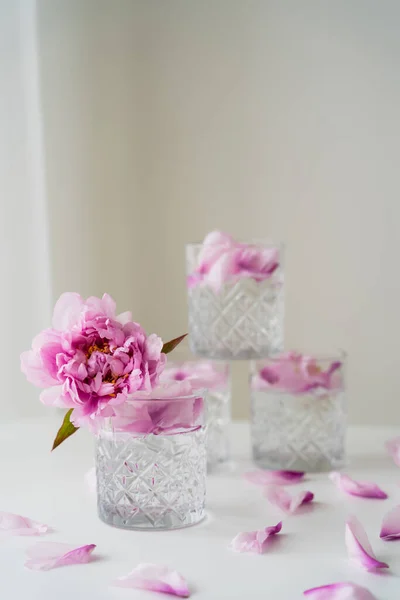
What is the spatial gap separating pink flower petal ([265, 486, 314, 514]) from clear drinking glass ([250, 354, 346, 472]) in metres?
0.16

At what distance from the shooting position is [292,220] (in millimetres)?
1972

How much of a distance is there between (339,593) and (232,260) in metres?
0.58

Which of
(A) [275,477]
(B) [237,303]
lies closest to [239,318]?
(B) [237,303]

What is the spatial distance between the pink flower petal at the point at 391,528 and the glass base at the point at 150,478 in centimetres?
23

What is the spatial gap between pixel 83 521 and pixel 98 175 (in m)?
1.07

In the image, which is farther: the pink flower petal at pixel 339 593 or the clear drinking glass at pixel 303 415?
the clear drinking glass at pixel 303 415

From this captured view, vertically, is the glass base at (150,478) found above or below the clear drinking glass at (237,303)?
below

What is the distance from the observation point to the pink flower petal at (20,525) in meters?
1.07

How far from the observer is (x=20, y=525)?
3.58 feet

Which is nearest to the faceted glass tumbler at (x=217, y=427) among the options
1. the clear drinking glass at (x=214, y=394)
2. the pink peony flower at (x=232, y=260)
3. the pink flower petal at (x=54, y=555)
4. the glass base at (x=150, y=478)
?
the clear drinking glass at (x=214, y=394)

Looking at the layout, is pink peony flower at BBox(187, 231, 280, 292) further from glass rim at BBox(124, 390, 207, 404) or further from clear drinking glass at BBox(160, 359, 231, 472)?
glass rim at BBox(124, 390, 207, 404)

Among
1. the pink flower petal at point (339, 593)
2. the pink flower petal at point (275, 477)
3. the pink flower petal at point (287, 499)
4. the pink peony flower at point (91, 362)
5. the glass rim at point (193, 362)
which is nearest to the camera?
the pink flower petal at point (339, 593)

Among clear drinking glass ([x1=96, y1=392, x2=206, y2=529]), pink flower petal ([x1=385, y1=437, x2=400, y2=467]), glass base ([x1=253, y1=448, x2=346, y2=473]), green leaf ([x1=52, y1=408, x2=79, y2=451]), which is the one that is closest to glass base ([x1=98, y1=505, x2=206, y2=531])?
clear drinking glass ([x1=96, y1=392, x2=206, y2=529])

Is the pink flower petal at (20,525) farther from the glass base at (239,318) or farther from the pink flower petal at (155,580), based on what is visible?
the glass base at (239,318)
